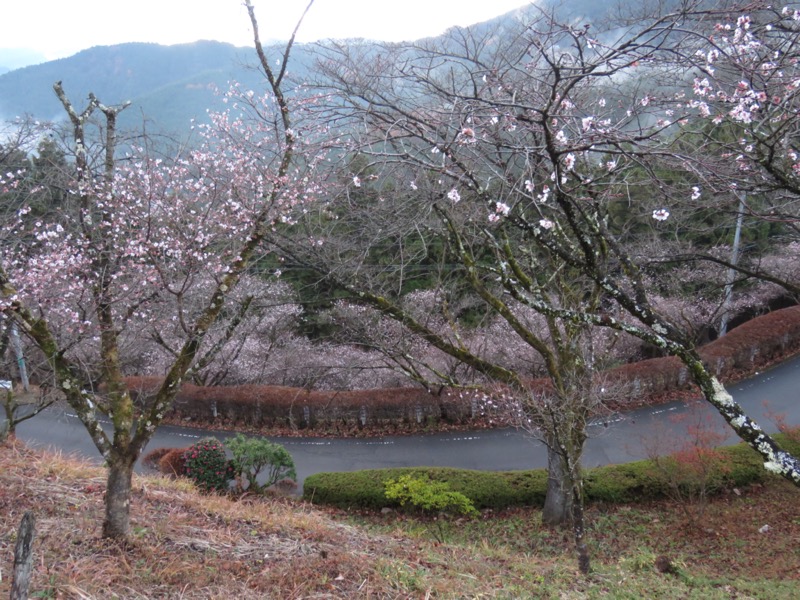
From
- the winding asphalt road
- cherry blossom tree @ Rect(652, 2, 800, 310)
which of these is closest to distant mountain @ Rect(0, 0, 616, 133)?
the winding asphalt road

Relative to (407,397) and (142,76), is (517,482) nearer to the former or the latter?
(407,397)

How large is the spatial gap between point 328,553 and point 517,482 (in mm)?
5693

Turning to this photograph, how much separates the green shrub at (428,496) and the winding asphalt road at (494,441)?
212 cm

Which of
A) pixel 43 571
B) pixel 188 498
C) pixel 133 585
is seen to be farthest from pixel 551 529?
pixel 43 571

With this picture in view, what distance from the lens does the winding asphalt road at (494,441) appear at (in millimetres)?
11266

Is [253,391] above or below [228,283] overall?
below

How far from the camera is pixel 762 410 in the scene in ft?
41.1

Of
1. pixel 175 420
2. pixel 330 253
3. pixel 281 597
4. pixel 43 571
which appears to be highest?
pixel 330 253

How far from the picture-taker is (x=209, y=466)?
9.50 m

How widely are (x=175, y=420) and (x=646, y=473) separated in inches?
498

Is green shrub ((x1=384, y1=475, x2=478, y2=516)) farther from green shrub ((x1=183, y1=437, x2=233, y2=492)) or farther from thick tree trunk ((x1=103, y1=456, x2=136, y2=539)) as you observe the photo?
thick tree trunk ((x1=103, y1=456, x2=136, y2=539))

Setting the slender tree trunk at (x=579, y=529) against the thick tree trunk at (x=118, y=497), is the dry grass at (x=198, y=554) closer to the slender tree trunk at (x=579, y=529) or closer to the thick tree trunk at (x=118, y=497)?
the thick tree trunk at (x=118, y=497)

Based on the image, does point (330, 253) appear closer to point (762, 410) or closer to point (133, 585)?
point (133, 585)

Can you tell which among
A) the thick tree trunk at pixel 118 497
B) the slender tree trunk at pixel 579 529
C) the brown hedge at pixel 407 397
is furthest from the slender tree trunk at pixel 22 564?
the brown hedge at pixel 407 397
